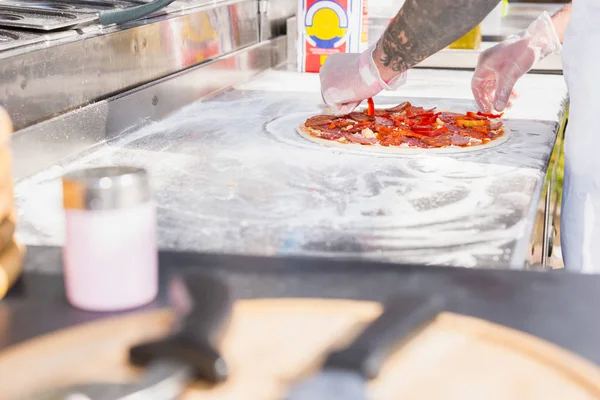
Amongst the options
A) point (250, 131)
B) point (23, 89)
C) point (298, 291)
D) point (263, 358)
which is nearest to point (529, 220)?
point (298, 291)

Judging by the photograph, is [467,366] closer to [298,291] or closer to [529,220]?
[298,291]

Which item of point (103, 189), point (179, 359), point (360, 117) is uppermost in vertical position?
point (103, 189)

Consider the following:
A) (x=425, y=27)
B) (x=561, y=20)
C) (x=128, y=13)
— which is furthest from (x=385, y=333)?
(x=561, y=20)

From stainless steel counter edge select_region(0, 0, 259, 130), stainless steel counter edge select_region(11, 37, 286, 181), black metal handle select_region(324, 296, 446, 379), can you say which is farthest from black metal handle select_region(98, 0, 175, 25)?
black metal handle select_region(324, 296, 446, 379)

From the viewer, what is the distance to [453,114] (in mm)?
1990

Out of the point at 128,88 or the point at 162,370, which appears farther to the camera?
the point at 128,88

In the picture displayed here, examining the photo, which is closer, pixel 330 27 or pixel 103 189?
pixel 103 189

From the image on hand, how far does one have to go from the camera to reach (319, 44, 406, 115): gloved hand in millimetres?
1771

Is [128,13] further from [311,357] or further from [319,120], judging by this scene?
[311,357]

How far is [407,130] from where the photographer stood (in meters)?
1.78

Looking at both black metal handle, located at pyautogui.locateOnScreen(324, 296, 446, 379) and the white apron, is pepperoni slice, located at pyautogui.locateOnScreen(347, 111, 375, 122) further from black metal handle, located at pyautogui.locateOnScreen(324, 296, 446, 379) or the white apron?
black metal handle, located at pyautogui.locateOnScreen(324, 296, 446, 379)

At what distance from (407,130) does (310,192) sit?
513 mm

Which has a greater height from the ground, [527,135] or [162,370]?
[162,370]

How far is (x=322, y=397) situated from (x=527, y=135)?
1.36 m
